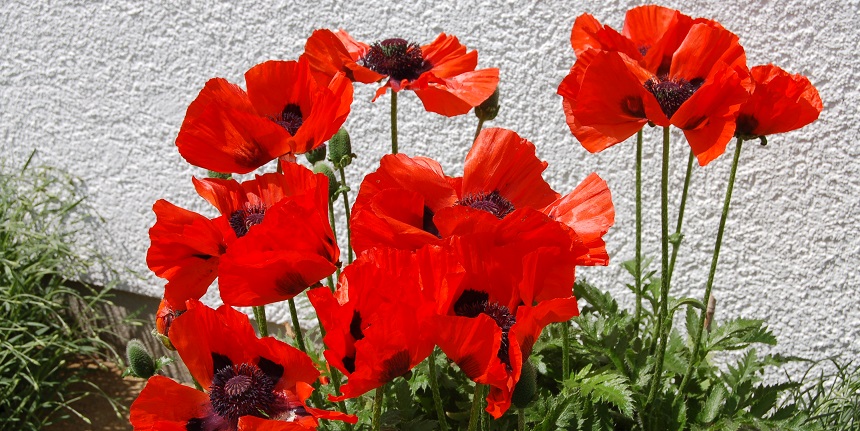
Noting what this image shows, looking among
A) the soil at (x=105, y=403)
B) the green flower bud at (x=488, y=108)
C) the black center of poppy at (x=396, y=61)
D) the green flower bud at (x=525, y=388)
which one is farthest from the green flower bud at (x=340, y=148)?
the soil at (x=105, y=403)

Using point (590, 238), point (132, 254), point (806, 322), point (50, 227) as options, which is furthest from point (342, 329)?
point (50, 227)

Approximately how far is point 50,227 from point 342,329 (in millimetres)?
3131

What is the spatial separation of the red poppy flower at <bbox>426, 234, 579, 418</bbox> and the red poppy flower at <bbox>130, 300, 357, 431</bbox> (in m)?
0.22

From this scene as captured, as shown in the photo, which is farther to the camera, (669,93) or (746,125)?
(746,125)

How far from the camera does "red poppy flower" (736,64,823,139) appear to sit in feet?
5.13

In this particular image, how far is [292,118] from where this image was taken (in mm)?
1396

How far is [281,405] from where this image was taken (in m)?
1.13

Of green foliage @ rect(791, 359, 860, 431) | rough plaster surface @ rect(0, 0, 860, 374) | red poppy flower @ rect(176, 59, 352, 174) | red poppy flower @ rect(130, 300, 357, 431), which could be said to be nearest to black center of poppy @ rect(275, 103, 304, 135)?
red poppy flower @ rect(176, 59, 352, 174)

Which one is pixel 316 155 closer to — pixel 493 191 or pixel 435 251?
pixel 493 191

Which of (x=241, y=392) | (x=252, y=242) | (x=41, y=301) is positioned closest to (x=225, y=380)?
(x=241, y=392)

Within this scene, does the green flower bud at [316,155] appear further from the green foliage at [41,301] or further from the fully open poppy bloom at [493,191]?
the green foliage at [41,301]

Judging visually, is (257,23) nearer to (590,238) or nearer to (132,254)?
(132,254)

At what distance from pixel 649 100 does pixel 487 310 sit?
485 millimetres

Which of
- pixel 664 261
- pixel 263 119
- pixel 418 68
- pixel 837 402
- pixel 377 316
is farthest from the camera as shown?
pixel 837 402
